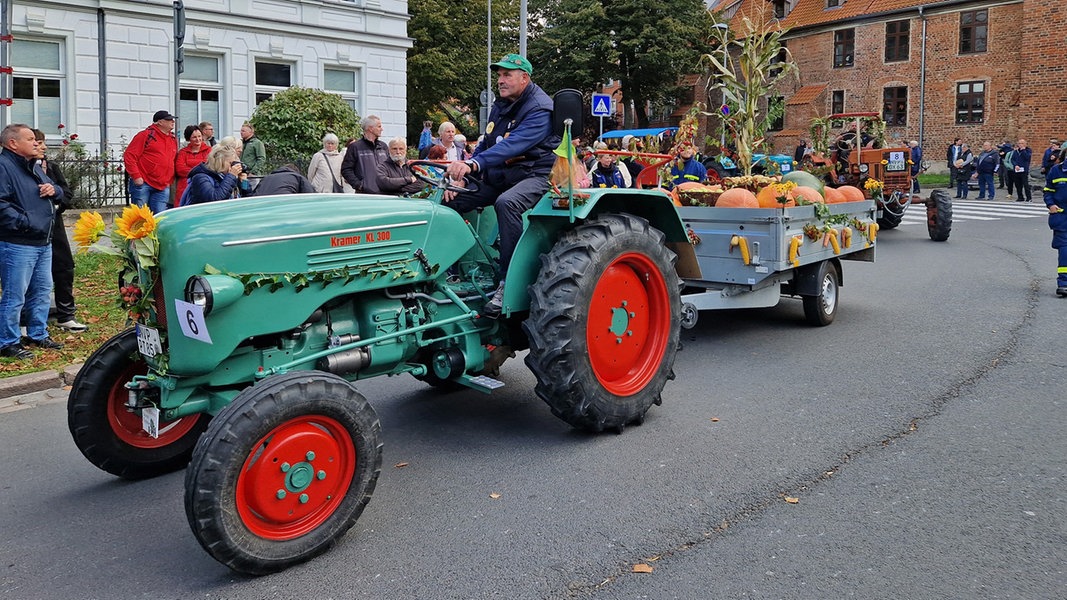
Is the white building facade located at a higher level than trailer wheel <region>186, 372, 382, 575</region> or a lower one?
higher

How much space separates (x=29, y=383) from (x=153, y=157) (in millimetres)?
4378

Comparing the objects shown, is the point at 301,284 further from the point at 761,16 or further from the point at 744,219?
the point at 761,16

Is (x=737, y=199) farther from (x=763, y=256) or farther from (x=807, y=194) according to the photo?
(x=807, y=194)

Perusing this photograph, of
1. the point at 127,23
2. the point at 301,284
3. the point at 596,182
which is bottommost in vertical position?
the point at 301,284

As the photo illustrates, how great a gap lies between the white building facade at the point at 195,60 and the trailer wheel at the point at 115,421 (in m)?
11.1

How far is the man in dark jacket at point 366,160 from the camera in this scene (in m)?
9.27

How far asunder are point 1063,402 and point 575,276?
11.6 ft

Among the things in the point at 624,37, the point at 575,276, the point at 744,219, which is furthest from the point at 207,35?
the point at 624,37

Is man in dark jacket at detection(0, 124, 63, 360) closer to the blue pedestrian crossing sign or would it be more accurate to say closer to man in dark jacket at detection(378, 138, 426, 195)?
man in dark jacket at detection(378, 138, 426, 195)

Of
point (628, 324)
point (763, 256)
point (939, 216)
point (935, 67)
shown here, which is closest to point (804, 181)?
point (763, 256)

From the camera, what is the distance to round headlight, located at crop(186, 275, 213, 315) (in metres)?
3.64

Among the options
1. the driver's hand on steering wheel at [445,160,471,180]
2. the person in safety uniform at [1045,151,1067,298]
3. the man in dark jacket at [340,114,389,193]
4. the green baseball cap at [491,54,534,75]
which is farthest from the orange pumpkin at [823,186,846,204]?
the driver's hand on steering wheel at [445,160,471,180]

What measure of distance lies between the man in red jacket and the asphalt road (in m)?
4.63

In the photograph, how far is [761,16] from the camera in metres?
9.70
